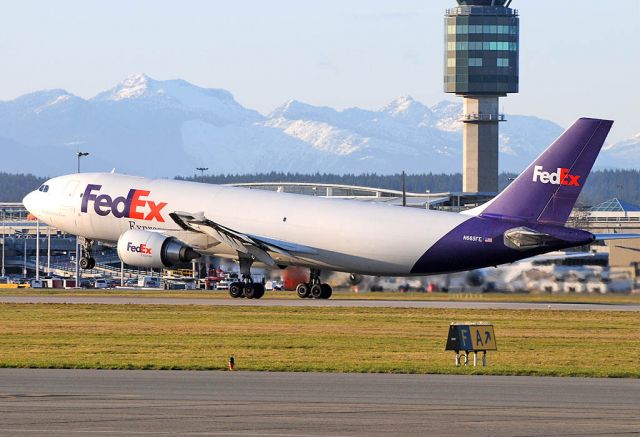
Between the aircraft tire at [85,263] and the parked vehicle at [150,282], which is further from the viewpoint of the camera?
the parked vehicle at [150,282]

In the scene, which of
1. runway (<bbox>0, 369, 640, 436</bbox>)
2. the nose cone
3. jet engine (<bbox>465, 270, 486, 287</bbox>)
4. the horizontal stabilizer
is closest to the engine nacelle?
the nose cone

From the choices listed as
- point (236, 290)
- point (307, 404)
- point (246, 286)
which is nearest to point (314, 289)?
point (246, 286)

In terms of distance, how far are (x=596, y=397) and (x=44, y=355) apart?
17056 mm

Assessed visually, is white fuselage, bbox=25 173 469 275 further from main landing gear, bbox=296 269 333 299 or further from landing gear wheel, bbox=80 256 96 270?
landing gear wheel, bbox=80 256 96 270

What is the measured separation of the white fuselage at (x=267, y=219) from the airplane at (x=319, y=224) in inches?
2.1

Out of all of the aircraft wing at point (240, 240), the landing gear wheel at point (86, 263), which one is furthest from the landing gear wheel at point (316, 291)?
the landing gear wheel at point (86, 263)

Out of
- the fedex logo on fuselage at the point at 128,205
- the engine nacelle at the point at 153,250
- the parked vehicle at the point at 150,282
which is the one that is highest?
the fedex logo on fuselage at the point at 128,205

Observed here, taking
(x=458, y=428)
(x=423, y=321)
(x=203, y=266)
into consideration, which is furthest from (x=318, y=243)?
(x=458, y=428)

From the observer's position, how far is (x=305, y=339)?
44844 millimetres

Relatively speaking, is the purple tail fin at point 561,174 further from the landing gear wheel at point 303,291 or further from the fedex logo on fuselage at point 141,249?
the fedex logo on fuselage at point 141,249

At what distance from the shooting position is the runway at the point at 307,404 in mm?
23047

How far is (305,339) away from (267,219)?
25.8 meters

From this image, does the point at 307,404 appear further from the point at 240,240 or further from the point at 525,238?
Result: the point at 240,240

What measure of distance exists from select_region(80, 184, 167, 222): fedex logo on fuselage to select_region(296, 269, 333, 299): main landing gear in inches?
335
